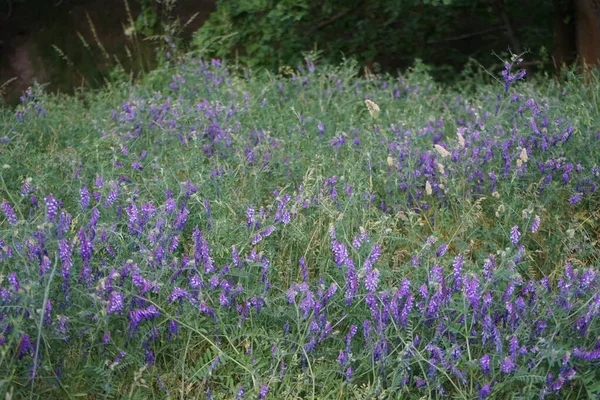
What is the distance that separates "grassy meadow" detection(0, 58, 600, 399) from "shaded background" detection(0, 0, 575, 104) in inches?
109

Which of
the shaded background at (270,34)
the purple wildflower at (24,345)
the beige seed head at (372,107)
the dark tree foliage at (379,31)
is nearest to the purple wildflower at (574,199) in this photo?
the beige seed head at (372,107)

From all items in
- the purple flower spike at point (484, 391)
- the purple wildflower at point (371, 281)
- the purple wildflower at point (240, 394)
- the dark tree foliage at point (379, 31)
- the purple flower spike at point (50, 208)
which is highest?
the purple flower spike at point (50, 208)

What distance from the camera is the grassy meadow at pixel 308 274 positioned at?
2.49 m

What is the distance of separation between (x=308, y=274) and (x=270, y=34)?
13.3 ft

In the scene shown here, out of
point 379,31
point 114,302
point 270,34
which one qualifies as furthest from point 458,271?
point 379,31

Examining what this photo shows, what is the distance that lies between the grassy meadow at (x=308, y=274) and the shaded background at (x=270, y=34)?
9.09ft

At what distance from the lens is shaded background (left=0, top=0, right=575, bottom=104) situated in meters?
6.74

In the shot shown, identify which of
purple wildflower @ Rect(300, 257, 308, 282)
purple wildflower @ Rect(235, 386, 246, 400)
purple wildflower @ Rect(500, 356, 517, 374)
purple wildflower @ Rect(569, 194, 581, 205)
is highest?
purple wildflower @ Rect(300, 257, 308, 282)

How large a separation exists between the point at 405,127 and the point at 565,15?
2.27 m

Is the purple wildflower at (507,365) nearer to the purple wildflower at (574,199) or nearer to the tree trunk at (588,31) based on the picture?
the purple wildflower at (574,199)

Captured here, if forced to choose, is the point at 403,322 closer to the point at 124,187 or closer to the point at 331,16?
the point at 124,187

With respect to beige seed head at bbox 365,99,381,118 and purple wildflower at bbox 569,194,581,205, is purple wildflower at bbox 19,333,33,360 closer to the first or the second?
beige seed head at bbox 365,99,381,118

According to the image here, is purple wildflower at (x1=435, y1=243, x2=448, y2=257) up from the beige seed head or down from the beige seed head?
down

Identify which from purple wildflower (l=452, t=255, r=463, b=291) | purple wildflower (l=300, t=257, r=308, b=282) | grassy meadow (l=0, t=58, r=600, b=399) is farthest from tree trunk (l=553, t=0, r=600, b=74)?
purple wildflower (l=300, t=257, r=308, b=282)
